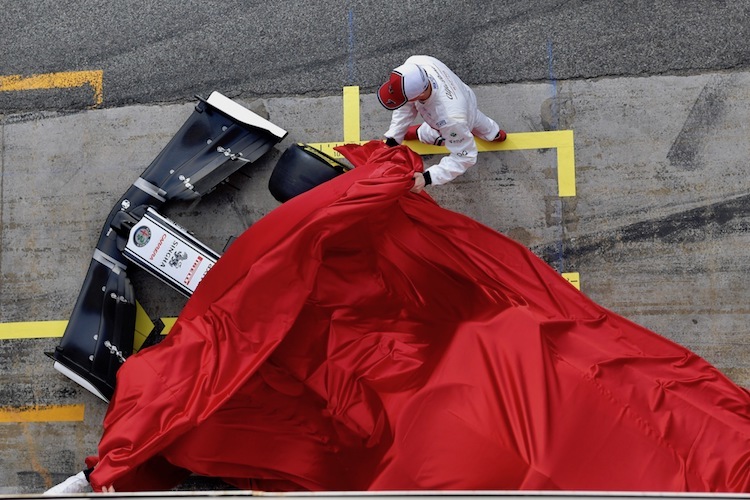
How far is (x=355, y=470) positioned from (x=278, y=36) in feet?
9.59

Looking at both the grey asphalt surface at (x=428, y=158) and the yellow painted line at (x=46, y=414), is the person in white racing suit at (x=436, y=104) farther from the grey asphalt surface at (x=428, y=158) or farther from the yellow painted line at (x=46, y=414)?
the yellow painted line at (x=46, y=414)

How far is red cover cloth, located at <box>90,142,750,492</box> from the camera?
10.4ft

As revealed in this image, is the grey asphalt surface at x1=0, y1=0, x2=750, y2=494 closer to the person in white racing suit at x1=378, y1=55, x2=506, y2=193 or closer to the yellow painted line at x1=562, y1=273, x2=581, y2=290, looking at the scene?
the yellow painted line at x1=562, y1=273, x2=581, y2=290

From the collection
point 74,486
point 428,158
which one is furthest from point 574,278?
point 74,486

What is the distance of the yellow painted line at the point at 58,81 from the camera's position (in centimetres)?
457

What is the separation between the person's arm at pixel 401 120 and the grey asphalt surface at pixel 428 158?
0.55 meters

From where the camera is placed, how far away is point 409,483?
324 centimetres

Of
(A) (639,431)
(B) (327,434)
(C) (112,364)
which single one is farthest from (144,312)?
(A) (639,431)

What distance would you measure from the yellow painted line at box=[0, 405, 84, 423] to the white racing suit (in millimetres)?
2874

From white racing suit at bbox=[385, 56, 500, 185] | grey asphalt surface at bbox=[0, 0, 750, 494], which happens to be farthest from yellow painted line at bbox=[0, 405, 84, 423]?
white racing suit at bbox=[385, 56, 500, 185]

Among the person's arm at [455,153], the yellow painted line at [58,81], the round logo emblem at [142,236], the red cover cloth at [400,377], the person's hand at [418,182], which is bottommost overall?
the red cover cloth at [400,377]

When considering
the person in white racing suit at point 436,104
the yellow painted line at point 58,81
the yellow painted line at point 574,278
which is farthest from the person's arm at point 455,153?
the yellow painted line at point 58,81

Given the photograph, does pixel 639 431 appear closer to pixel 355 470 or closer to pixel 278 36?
pixel 355 470

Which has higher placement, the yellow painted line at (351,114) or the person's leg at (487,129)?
the yellow painted line at (351,114)
